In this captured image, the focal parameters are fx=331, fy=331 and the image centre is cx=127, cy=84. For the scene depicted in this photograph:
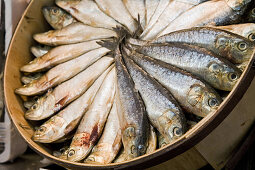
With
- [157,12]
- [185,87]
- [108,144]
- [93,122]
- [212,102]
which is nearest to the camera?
[212,102]

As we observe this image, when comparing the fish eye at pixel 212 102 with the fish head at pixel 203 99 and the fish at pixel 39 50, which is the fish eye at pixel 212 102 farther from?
the fish at pixel 39 50

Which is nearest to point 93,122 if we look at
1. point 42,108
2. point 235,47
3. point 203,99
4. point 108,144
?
point 108,144

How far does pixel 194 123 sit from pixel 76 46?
1.00 metres

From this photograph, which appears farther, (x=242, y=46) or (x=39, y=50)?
(x=39, y=50)

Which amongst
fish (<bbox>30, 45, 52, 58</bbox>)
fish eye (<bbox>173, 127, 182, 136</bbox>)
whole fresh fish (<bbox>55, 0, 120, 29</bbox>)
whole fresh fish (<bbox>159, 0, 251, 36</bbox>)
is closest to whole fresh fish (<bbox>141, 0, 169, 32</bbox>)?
whole fresh fish (<bbox>159, 0, 251, 36</bbox>)

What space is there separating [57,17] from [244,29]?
1.38 metres

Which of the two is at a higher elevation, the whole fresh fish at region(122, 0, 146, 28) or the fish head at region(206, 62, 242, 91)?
the whole fresh fish at region(122, 0, 146, 28)

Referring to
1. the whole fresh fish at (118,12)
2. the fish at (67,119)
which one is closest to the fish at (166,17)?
the whole fresh fish at (118,12)

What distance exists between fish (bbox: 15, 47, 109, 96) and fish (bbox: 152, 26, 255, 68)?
550 mm

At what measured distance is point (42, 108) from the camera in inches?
84.9

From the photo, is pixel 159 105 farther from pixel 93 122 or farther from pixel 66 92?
pixel 66 92

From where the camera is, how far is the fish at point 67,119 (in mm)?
2023

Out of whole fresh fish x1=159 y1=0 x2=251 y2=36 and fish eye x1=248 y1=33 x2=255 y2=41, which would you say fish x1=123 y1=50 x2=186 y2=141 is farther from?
fish eye x1=248 y1=33 x2=255 y2=41

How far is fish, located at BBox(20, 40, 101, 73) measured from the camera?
2.21 m
